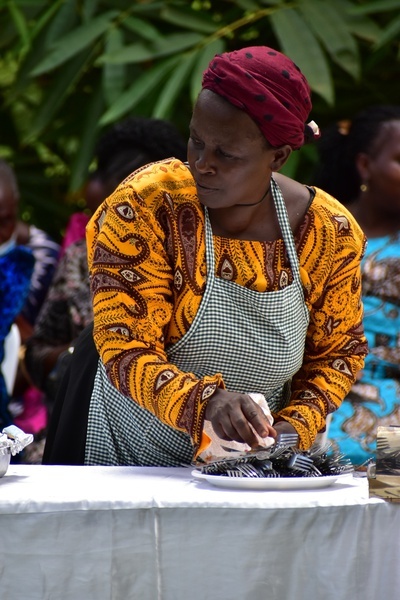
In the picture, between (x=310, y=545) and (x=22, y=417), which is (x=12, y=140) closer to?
(x=22, y=417)

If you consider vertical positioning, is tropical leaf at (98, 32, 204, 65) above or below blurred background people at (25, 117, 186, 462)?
above

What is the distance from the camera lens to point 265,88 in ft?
6.88

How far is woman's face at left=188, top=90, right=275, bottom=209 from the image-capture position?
2104 millimetres

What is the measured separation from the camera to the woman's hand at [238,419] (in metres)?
1.94

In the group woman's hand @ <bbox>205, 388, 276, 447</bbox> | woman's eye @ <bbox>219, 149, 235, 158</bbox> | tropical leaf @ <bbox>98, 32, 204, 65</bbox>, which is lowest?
woman's hand @ <bbox>205, 388, 276, 447</bbox>

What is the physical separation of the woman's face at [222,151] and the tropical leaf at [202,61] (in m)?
2.21

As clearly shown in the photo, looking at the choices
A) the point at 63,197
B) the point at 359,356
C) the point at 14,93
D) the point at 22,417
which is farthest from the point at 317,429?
the point at 63,197

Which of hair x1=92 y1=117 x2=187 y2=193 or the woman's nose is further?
hair x1=92 y1=117 x2=187 y2=193

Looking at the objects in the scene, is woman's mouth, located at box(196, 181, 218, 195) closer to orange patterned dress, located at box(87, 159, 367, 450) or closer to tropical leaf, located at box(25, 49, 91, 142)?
orange patterned dress, located at box(87, 159, 367, 450)

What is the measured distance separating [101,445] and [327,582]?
687mm

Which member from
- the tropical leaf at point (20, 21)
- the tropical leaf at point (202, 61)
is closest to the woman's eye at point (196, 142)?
the tropical leaf at point (202, 61)

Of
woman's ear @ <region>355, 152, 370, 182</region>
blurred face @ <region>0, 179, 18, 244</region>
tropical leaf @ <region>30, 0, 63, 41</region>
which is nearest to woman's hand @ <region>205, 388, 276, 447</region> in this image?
woman's ear @ <region>355, 152, 370, 182</region>

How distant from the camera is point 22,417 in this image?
426 centimetres

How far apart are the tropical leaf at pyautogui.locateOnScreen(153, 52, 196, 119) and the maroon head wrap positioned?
2.18 meters
